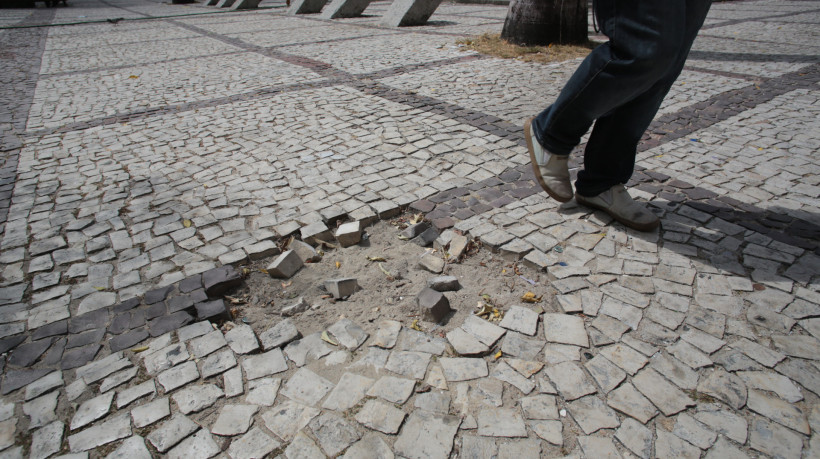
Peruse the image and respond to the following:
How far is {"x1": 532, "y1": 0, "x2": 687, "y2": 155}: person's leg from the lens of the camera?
2107 millimetres

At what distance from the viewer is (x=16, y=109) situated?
582 centimetres

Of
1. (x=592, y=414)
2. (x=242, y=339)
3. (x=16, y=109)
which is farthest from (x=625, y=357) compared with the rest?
(x=16, y=109)

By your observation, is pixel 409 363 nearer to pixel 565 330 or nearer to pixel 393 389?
pixel 393 389

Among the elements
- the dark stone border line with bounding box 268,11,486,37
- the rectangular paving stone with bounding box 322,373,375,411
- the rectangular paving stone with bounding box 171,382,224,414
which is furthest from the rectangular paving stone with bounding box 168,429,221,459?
the dark stone border line with bounding box 268,11,486,37

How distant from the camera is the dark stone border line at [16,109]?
3791 millimetres

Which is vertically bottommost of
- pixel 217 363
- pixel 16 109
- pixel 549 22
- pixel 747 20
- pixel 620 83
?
pixel 16 109

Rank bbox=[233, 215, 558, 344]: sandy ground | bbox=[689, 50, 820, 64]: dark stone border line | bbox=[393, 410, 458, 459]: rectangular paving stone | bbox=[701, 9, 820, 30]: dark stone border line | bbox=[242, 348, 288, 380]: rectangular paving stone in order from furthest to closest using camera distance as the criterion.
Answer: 1. bbox=[701, 9, 820, 30]: dark stone border line
2. bbox=[689, 50, 820, 64]: dark stone border line
3. bbox=[233, 215, 558, 344]: sandy ground
4. bbox=[242, 348, 288, 380]: rectangular paving stone
5. bbox=[393, 410, 458, 459]: rectangular paving stone

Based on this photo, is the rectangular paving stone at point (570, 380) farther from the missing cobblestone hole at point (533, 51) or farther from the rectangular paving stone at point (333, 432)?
the missing cobblestone hole at point (533, 51)

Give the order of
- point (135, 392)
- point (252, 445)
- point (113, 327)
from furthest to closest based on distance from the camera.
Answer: point (113, 327) < point (135, 392) < point (252, 445)

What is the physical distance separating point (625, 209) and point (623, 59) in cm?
93

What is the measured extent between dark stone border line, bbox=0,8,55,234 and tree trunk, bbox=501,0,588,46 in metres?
6.98

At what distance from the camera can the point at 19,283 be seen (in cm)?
260

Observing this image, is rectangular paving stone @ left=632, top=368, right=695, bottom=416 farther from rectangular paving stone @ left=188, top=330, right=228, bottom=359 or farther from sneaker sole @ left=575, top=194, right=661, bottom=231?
rectangular paving stone @ left=188, top=330, right=228, bottom=359

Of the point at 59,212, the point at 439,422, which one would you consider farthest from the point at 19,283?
the point at 439,422
